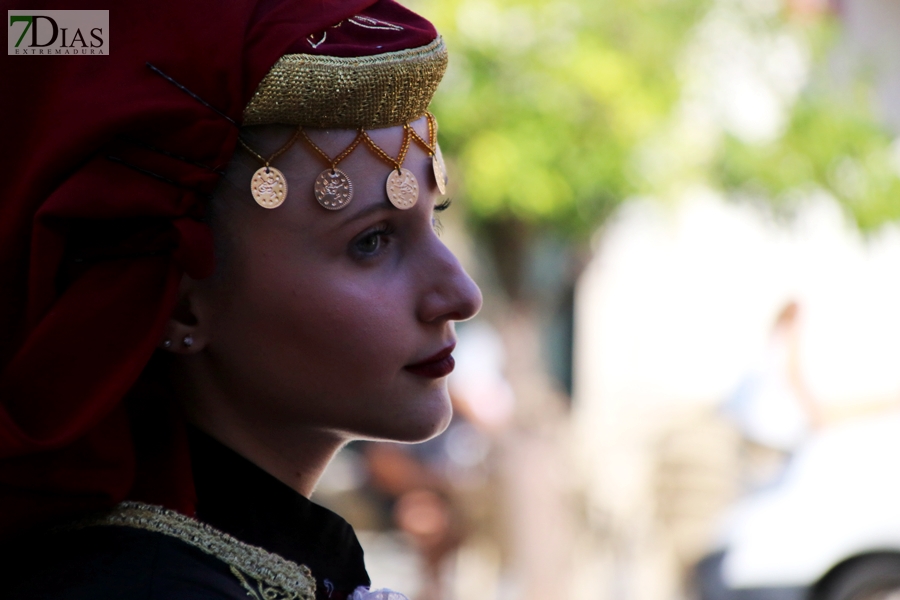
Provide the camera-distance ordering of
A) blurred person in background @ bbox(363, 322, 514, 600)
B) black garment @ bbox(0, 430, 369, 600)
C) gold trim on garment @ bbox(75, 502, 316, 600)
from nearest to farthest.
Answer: black garment @ bbox(0, 430, 369, 600)
gold trim on garment @ bbox(75, 502, 316, 600)
blurred person in background @ bbox(363, 322, 514, 600)

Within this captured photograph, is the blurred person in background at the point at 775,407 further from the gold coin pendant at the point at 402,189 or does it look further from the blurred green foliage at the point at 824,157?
the gold coin pendant at the point at 402,189

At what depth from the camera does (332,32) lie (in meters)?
1.60

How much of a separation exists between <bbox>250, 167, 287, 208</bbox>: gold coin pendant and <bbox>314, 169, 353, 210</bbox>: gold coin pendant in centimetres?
5

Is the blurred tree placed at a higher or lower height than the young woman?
lower

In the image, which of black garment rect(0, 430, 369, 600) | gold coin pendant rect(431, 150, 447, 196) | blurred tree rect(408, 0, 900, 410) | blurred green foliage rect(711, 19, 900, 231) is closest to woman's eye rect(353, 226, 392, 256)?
gold coin pendant rect(431, 150, 447, 196)

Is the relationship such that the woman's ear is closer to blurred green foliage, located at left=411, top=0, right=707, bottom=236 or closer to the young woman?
the young woman

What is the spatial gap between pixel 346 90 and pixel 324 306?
0.96ft

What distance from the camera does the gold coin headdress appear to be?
1.55 metres

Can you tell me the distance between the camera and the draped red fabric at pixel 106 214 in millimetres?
1469

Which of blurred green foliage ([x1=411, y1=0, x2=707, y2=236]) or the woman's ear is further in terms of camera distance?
blurred green foliage ([x1=411, y1=0, x2=707, y2=236])

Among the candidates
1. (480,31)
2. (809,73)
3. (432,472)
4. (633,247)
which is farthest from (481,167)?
(633,247)

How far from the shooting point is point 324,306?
157 centimetres

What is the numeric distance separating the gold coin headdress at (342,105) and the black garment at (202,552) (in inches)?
15.4

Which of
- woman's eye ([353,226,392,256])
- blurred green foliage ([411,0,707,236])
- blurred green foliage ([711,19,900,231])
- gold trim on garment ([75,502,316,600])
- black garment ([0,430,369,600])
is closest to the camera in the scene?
black garment ([0,430,369,600])
